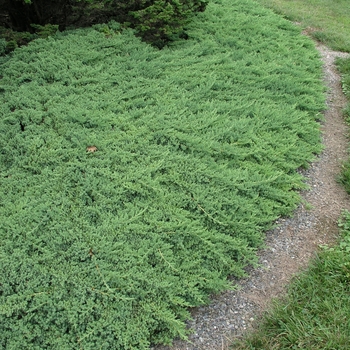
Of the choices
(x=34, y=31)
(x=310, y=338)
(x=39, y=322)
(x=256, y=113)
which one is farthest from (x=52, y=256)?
(x=34, y=31)

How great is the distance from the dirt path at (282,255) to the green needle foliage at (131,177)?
13 cm

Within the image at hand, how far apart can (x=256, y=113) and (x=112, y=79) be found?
5.65 feet

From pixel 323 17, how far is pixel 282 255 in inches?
322

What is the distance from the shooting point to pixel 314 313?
2.80 m

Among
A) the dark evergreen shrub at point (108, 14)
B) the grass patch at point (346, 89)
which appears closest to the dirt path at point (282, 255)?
the grass patch at point (346, 89)

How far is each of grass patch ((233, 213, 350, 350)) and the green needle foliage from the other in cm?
44

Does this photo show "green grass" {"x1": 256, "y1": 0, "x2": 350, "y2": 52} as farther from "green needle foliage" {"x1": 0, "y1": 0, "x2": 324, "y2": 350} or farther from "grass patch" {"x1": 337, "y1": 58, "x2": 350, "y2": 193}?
"green needle foliage" {"x1": 0, "y1": 0, "x2": 324, "y2": 350}

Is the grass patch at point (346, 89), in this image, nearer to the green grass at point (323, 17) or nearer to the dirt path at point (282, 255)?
the dirt path at point (282, 255)

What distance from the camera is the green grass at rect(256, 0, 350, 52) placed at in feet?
25.9

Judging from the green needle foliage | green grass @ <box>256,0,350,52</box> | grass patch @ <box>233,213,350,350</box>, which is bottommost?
grass patch @ <box>233,213,350,350</box>

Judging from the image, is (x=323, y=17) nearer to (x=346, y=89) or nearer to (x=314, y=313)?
(x=346, y=89)

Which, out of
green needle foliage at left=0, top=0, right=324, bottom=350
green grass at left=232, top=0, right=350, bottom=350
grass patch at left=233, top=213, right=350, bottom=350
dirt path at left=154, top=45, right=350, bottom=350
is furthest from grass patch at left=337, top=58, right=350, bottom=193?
grass patch at left=233, top=213, right=350, bottom=350

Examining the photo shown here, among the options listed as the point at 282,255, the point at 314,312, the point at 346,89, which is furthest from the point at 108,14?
the point at 314,312

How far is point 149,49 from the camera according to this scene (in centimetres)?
484
